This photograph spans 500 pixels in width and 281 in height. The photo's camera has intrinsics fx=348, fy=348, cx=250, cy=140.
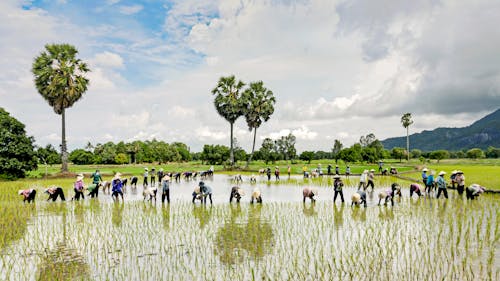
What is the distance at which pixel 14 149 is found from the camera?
1363 inches

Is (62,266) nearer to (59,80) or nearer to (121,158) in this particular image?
(59,80)

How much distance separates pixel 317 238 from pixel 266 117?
176ft

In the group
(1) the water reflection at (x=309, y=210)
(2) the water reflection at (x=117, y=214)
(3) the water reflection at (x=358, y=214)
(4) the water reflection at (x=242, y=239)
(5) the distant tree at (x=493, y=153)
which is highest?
(5) the distant tree at (x=493, y=153)

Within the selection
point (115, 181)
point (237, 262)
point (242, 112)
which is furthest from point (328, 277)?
point (242, 112)

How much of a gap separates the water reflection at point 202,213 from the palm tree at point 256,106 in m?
45.2

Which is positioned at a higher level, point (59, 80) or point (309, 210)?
point (59, 80)

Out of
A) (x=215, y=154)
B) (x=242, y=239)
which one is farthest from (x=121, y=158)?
(x=242, y=239)

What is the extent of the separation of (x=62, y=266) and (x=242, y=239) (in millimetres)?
4951

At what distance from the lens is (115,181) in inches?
811

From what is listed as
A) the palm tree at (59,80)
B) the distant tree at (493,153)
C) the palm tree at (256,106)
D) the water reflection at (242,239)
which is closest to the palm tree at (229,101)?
the palm tree at (256,106)

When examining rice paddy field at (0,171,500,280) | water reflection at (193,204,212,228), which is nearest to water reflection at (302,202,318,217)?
rice paddy field at (0,171,500,280)

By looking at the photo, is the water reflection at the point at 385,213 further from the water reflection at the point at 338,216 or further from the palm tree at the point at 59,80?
the palm tree at the point at 59,80

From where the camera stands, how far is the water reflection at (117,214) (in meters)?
13.9

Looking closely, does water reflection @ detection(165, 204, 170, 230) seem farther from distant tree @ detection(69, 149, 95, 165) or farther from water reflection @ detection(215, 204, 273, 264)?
distant tree @ detection(69, 149, 95, 165)
